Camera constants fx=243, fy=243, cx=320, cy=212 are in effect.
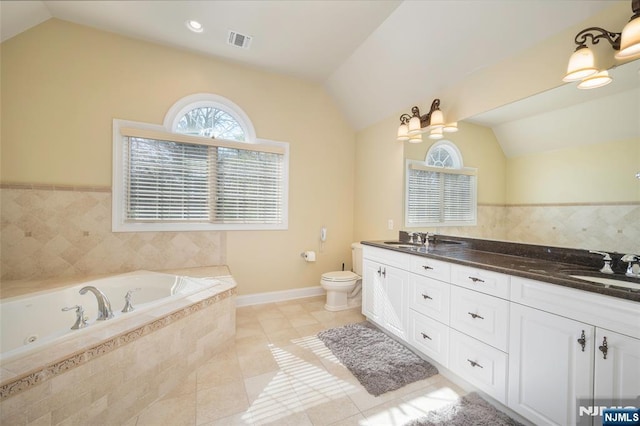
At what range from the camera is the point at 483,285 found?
154 cm

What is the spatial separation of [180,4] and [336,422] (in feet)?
11.1

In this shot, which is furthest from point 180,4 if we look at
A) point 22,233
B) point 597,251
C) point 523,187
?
point 597,251

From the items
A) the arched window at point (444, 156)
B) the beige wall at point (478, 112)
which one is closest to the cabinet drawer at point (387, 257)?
the beige wall at point (478, 112)

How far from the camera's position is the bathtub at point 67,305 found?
1.51 m

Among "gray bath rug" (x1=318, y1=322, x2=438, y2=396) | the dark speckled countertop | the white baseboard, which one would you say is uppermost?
the dark speckled countertop

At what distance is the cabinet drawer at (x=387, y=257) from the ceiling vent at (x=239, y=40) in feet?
8.34

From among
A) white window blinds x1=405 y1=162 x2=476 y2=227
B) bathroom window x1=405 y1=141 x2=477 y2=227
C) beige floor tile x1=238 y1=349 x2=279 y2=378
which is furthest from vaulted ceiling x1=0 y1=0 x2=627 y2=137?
beige floor tile x1=238 y1=349 x2=279 y2=378

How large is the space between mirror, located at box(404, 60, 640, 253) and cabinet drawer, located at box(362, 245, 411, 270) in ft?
2.29

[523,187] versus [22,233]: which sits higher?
[523,187]

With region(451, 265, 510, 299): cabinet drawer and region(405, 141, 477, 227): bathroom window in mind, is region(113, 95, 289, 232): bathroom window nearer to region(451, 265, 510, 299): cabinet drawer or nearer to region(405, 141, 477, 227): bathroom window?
region(405, 141, 477, 227): bathroom window

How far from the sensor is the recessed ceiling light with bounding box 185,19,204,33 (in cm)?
232

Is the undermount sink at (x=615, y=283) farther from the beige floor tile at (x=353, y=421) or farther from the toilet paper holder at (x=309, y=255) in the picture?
the toilet paper holder at (x=309, y=255)

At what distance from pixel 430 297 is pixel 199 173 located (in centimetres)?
274

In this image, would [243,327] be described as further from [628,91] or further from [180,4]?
[628,91]
